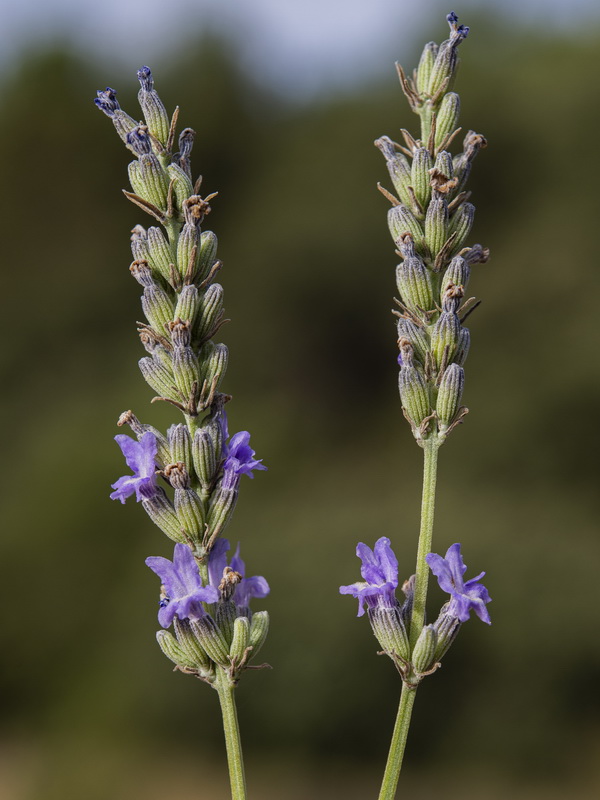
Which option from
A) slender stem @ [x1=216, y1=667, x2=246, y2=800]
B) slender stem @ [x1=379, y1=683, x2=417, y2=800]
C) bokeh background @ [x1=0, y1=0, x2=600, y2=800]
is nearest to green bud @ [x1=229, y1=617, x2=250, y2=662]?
slender stem @ [x1=216, y1=667, x2=246, y2=800]

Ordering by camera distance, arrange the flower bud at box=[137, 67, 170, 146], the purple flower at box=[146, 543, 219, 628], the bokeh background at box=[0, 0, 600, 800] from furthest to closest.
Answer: the bokeh background at box=[0, 0, 600, 800], the flower bud at box=[137, 67, 170, 146], the purple flower at box=[146, 543, 219, 628]

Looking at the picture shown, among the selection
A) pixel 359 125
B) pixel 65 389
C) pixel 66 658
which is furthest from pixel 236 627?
pixel 359 125

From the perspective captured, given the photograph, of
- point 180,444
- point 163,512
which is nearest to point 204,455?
point 180,444

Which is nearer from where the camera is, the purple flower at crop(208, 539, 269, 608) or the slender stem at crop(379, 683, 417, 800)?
the slender stem at crop(379, 683, 417, 800)

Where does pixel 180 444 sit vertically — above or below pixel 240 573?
above

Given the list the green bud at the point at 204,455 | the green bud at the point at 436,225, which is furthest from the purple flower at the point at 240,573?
the green bud at the point at 436,225

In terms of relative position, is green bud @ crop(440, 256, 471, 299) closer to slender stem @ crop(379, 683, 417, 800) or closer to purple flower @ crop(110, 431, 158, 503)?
purple flower @ crop(110, 431, 158, 503)

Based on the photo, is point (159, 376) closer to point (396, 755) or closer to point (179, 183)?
point (179, 183)
